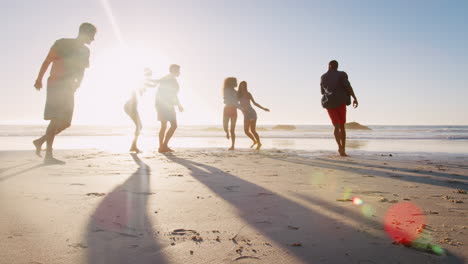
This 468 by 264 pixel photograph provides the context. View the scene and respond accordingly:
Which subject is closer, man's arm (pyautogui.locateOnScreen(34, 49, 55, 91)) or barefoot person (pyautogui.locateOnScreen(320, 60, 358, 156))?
man's arm (pyautogui.locateOnScreen(34, 49, 55, 91))

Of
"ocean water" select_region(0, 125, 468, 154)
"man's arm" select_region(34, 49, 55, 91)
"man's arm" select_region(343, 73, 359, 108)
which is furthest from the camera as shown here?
"ocean water" select_region(0, 125, 468, 154)

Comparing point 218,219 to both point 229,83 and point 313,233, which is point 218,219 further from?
point 229,83

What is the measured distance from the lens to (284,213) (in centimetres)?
214

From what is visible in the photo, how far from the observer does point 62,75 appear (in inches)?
198

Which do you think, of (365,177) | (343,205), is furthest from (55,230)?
(365,177)

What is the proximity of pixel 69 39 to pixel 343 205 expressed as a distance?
4.65 metres

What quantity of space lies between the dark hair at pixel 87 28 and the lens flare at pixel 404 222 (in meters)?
4.85

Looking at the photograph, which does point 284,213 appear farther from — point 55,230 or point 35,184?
point 35,184

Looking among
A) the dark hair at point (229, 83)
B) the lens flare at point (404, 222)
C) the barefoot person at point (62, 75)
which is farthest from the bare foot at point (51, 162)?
the dark hair at point (229, 83)

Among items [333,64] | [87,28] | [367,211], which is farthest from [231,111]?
[367,211]

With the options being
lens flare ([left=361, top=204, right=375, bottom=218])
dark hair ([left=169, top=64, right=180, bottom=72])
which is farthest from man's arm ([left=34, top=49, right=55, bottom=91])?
lens flare ([left=361, top=204, right=375, bottom=218])

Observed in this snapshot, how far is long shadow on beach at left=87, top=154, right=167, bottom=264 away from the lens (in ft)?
4.56

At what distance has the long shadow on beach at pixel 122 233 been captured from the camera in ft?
4.56

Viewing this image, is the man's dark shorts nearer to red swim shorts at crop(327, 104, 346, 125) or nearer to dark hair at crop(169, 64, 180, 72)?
dark hair at crop(169, 64, 180, 72)
